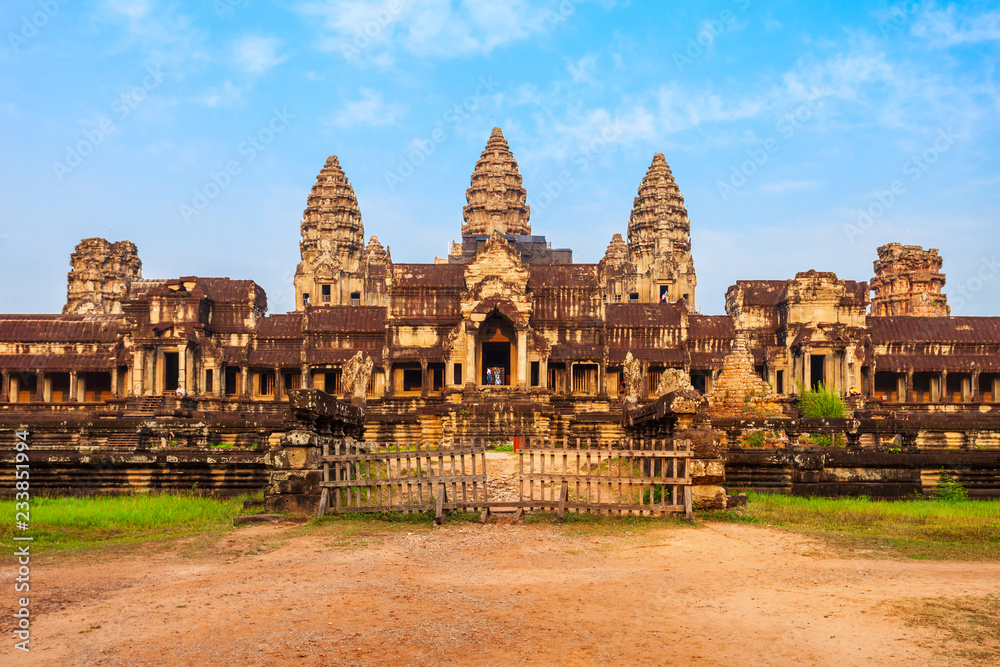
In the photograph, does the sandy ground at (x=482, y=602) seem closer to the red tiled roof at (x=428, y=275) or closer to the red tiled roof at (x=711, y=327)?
the red tiled roof at (x=428, y=275)

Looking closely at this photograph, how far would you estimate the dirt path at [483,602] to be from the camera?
5.14m

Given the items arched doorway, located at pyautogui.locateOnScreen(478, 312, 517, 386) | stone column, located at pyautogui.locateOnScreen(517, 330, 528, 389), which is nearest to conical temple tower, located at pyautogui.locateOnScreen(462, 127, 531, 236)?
arched doorway, located at pyautogui.locateOnScreen(478, 312, 517, 386)

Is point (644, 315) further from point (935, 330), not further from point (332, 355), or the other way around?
point (935, 330)

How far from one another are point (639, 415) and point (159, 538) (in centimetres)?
915

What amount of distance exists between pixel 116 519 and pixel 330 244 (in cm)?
5012

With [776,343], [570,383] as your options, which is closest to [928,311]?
[776,343]

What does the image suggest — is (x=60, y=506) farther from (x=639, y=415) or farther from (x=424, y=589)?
(x=639, y=415)

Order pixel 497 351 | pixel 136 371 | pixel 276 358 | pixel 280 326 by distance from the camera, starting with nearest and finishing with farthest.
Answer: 1. pixel 497 351
2. pixel 136 371
3. pixel 276 358
4. pixel 280 326

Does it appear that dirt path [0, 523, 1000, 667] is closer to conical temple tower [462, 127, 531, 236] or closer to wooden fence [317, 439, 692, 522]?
wooden fence [317, 439, 692, 522]

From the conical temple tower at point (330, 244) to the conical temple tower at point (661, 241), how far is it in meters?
21.6

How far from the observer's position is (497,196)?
61.9 metres

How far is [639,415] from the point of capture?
15484 mm

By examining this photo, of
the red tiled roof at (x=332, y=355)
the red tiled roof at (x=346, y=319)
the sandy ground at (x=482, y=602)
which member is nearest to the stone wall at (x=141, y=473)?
the sandy ground at (x=482, y=602)

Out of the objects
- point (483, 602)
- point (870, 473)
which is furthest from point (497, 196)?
point (483, 602)
